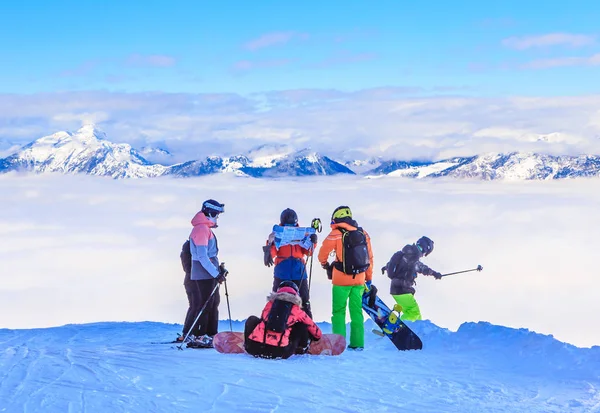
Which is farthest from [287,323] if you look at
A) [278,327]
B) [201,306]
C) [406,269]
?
[406,269]

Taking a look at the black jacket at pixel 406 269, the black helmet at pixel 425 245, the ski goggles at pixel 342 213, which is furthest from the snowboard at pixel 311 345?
the black helmet at pixel 425 245

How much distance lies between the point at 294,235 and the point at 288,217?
0.99 ft

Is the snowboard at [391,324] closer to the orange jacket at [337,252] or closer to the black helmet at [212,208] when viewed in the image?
the orange jacket at [337,252]

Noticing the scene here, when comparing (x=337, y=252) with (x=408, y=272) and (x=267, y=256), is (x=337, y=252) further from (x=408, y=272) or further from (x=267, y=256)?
(x=408, y=272)

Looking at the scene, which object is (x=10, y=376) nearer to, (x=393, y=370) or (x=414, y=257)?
(x=393, y=370)

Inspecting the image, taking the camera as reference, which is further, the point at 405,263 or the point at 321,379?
the point at 405,263

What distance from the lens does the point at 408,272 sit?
44.0ft

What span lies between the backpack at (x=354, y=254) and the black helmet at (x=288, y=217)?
817 millimetres

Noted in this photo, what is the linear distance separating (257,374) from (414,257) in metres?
5.75

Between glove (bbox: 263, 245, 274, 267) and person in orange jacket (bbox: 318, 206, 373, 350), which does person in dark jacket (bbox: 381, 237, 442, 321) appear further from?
glove (bbox: 263, 245, 274, 267)

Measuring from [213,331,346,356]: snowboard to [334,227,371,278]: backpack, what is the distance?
1.06m

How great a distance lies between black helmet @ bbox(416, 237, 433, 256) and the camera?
13.5m

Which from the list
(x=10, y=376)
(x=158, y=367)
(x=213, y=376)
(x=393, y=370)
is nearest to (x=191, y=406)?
(x=213, y=376)

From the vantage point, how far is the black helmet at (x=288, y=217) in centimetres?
1096
